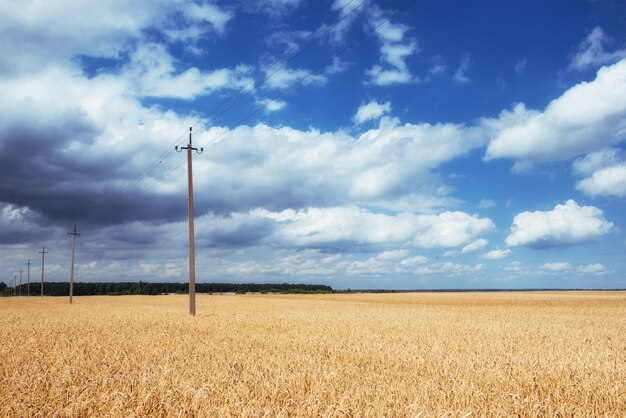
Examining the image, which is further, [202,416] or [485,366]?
[485,366]

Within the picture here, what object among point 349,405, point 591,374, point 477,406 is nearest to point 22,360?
point 349,405

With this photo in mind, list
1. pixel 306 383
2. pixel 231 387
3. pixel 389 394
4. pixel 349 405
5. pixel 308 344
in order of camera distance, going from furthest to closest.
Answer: pixel 308 344
pixel 306 383
pixel 231 387
pixel 389 394
pixel 349 405

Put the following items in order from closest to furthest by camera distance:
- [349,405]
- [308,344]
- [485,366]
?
[349,405], [485,366], [308,344]

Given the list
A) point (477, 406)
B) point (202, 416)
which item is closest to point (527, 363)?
point (477, 406)

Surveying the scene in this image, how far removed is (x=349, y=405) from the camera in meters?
6.65

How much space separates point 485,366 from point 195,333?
11831 mm

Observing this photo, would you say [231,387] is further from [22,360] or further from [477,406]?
[22,360]

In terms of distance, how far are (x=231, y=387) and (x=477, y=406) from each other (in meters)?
3.76

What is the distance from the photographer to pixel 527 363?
1112 cm

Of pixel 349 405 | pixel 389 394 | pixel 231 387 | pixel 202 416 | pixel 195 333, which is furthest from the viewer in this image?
pixel 195 333

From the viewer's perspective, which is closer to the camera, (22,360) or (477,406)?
(477,406)

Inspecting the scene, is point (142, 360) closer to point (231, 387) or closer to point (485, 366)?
point (231, 387)

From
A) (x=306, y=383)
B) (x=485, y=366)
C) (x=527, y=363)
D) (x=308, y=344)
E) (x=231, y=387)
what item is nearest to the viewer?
(x=231, y=387)

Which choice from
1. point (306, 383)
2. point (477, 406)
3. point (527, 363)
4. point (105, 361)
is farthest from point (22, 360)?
point (527, 363)
